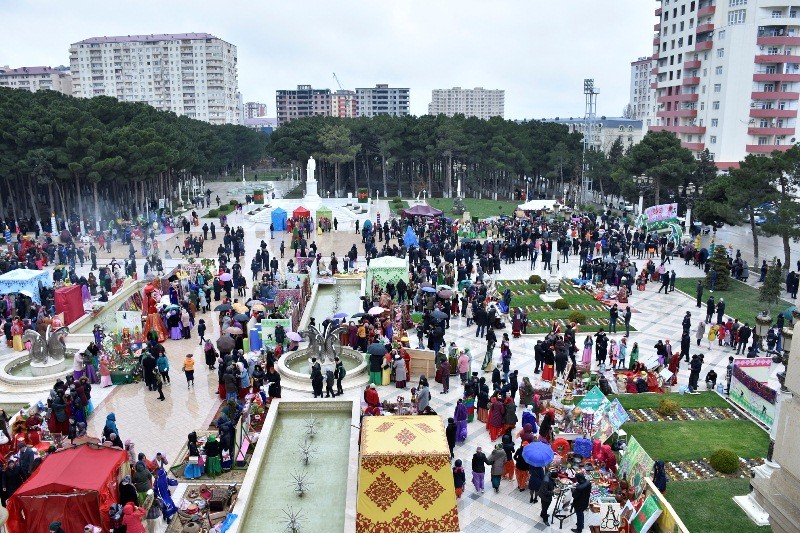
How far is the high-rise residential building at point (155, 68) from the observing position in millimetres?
115938

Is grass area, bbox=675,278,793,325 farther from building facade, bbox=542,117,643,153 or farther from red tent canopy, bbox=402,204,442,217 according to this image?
building facade, bbox=542,117,643,153

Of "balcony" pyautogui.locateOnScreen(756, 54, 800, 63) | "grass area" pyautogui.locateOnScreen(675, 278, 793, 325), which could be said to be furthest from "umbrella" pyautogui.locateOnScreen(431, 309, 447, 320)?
"balcony" pyautogui.locateOnScreen(756, 54, 800, 63)

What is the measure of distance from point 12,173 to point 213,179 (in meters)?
44.2

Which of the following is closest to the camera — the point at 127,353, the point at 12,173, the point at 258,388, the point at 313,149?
the point at 258,388

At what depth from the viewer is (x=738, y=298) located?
1072 inches

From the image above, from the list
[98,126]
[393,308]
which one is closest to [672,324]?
[393,308]

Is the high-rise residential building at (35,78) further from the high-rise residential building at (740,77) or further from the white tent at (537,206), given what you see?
the high-rise residential building at (740,77)

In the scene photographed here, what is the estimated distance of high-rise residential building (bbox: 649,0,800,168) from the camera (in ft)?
168

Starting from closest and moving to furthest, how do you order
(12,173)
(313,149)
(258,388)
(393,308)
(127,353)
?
(258,388) < (127,353) < (393,308) < (12,173) < (313,149)

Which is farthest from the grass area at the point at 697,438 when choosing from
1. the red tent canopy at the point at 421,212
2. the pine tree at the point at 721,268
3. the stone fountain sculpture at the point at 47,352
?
the red tent canopy at the point at 421,212

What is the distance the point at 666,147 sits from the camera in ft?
145

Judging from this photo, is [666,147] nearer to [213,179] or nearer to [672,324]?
[672,324]

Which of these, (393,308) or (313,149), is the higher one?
(313,149)

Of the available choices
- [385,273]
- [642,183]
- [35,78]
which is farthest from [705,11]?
[35,78]
